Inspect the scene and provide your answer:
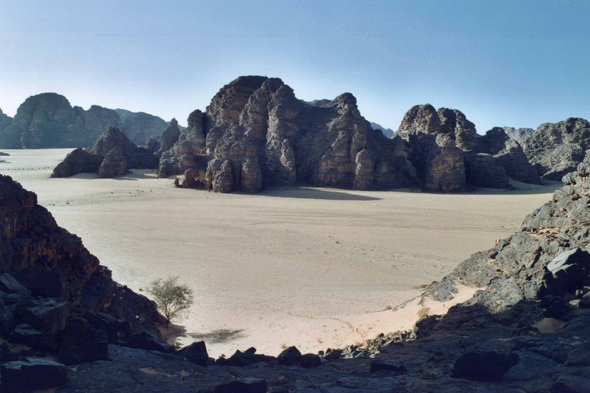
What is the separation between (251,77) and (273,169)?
15.7 m

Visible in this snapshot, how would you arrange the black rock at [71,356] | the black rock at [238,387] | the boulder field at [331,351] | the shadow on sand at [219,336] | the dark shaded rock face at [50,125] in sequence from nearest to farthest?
the black rock at [238,387] < the boulder field at [331,351] < the black rock at [71,356] < the shadow on sand at [219,336] < the dark shaded rock face at [50,125]

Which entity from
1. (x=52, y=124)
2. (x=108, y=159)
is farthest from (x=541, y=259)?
(x=52, y=124)

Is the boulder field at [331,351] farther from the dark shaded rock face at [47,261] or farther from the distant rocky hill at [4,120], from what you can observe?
the distant rocky hill at [4,120]

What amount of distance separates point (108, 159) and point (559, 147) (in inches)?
2238

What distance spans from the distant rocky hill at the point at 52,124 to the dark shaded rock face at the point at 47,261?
93.2 m

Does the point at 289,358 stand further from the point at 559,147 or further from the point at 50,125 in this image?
the point at 50,125

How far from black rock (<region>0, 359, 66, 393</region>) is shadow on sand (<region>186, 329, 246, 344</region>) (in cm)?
577

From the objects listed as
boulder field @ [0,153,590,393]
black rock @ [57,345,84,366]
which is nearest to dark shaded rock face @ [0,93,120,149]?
boulder field @ [0,153,590,393]

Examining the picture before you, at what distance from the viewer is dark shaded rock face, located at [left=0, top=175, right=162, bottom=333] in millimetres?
A: 5605

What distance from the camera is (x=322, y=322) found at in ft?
→ 32.4

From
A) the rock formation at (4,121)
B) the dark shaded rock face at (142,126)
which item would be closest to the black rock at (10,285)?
the dark shaded rock face at (142,126)

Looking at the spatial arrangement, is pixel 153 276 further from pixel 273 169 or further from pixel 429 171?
pixel 429 171

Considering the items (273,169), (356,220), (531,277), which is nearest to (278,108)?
(273,169)

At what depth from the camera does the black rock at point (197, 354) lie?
5059mm
